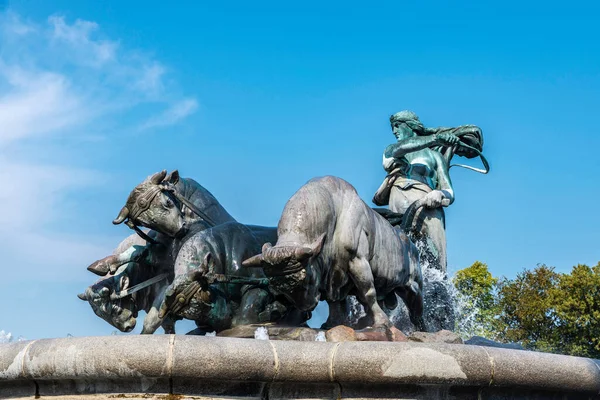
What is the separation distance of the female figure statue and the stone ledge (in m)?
4.82

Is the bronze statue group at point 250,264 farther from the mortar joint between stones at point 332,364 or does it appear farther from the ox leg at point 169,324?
the mortar joint between stones at point 332,364

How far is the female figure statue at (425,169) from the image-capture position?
11047mm

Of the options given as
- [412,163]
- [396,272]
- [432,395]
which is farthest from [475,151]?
[432,395]

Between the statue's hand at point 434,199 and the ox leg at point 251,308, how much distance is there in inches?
148

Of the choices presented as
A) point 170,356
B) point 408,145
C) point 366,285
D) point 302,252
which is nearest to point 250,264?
point 302,252

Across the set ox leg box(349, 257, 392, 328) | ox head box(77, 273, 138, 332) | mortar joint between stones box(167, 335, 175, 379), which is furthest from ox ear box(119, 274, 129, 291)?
mortar joint between stones box(167, 335, 175, 379)

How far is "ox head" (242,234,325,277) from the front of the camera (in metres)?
6.85

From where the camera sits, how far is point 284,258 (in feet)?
22.5

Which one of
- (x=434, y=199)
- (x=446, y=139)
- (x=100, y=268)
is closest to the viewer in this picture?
(x=100, y=268)

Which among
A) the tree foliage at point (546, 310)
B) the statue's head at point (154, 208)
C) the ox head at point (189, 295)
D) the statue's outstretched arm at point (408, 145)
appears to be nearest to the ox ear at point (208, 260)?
the ox head at point (189, 295)

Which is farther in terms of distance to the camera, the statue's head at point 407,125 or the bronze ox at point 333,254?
the statue's head at point 407,125

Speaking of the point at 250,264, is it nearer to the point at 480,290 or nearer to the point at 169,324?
the point at 169,324

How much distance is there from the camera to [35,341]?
5.96 metres

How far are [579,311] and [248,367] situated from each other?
103 ft
